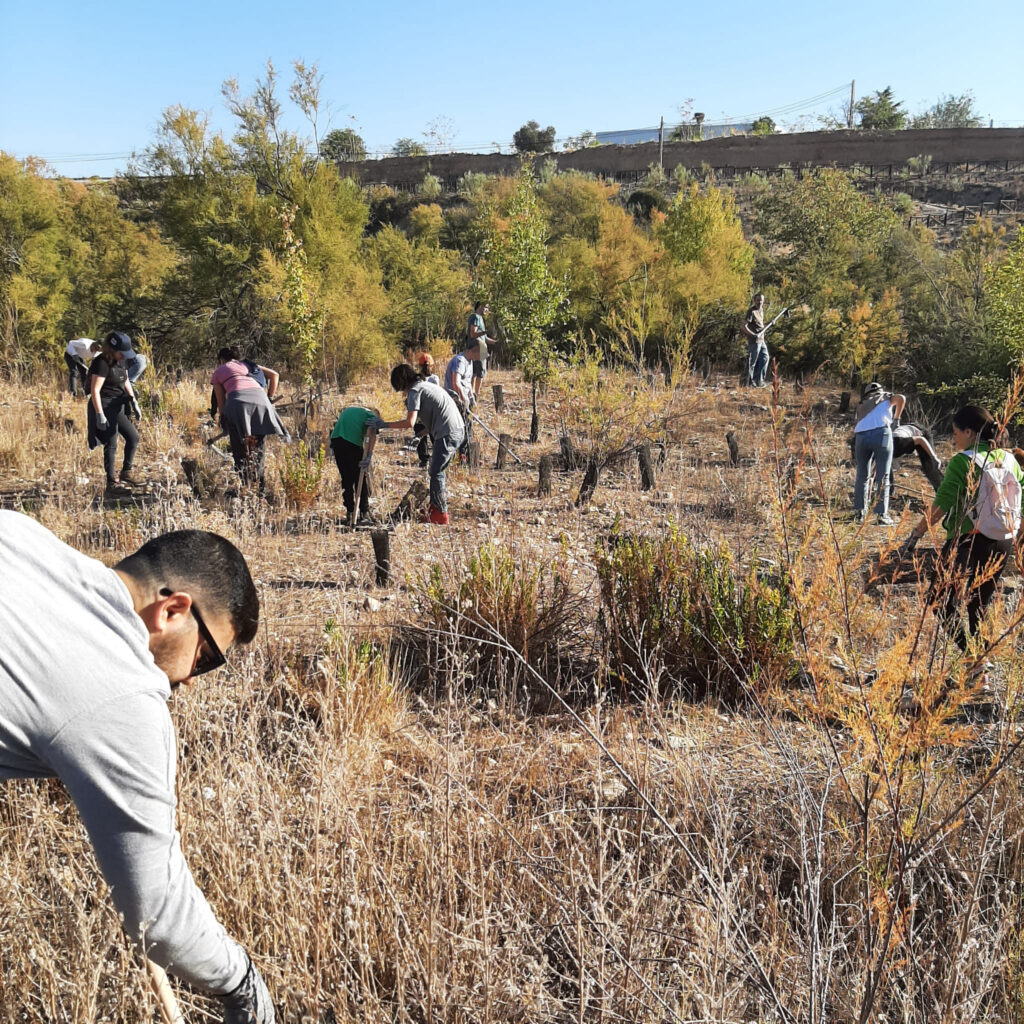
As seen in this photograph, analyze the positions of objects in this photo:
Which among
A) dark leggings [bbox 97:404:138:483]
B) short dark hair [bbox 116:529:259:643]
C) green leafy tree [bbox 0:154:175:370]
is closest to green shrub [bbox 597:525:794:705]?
short dark hair [bbox 116:529:259:643]

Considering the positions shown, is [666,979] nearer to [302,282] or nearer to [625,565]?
[625,565]

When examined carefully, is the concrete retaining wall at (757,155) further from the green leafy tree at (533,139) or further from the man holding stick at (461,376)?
the man holding stick at (461,376)

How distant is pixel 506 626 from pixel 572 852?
1.94 m

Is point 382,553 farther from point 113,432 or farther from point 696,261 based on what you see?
point 696,261

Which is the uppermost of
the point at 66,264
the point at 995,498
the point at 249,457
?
the point at 66,264

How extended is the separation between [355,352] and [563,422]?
7225 millimetres

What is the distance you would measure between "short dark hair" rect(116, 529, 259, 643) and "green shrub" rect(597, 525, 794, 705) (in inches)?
94.4

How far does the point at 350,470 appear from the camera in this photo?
669 cm

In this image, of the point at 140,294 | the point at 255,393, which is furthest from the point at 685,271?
the point at 255,393

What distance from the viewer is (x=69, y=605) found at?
4.37 ft

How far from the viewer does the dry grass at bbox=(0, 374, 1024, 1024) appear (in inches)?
66.8

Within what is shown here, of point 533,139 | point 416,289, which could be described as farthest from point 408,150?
point 416,289

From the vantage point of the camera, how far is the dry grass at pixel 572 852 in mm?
1697

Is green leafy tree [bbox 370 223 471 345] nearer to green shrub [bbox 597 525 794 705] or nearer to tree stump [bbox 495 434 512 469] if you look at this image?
tree stump [bbox 495 434 512 469]
